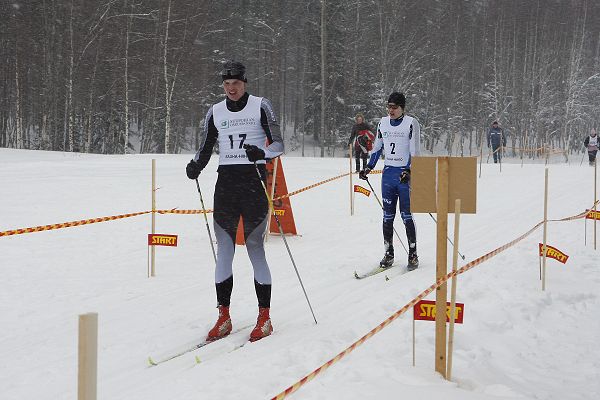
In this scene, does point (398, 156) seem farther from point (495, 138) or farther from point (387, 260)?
point (495, 138)

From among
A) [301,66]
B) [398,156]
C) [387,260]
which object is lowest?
[387,260]

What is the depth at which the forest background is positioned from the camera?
28.7 metres

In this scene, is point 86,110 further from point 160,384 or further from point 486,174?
point 160,384

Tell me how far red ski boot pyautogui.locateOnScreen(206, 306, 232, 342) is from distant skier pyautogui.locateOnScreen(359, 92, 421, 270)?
2937mm

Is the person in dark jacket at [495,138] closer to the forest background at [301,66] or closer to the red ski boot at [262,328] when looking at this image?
the forest background at [301,66]

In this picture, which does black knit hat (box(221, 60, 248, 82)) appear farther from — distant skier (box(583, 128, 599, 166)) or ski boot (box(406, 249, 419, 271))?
distant skier (box(583, 128, 599, 166))

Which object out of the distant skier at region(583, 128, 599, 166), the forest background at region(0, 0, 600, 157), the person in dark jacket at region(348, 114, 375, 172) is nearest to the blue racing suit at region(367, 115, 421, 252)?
the person in dark jacket at region(348, 114, 375, 172)

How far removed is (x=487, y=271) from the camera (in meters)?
6.86

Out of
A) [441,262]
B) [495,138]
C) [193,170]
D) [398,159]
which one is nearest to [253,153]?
[193,170]

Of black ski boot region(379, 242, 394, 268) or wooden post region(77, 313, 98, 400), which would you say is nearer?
wooden post region(77, 313, 98, 400)

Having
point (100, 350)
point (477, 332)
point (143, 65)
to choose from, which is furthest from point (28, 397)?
point (143, 65)

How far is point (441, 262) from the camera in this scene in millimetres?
3812

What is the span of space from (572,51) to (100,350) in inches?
1902

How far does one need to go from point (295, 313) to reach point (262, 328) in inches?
31.0
